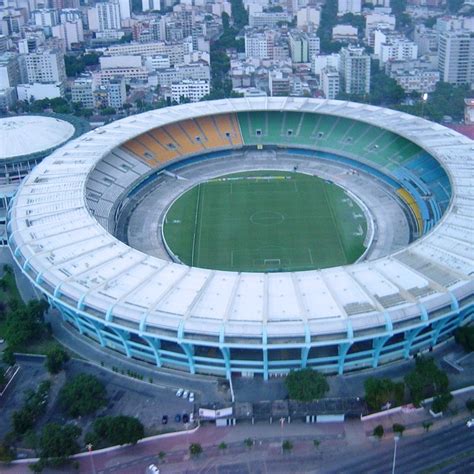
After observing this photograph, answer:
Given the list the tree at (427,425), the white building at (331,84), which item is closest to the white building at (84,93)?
the white building at (331,84)

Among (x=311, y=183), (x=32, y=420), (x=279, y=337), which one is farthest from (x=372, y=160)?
(x=32, y=420)

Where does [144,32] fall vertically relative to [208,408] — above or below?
above

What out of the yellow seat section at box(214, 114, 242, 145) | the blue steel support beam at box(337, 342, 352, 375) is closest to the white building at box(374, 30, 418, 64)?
the yellow seat section at box(214, 114, 242, 145)

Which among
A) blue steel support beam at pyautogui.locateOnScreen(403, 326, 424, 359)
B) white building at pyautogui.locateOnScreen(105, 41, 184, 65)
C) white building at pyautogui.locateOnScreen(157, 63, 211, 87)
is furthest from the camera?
white building at pyautogui.locateOnScreen(105, 41, 184, 65)

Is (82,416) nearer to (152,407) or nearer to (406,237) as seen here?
(152,407)

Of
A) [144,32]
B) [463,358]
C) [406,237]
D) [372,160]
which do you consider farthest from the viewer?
[144,32]

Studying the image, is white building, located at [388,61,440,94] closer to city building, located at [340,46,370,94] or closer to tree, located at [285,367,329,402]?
city building, located at [340,46,370,94]
